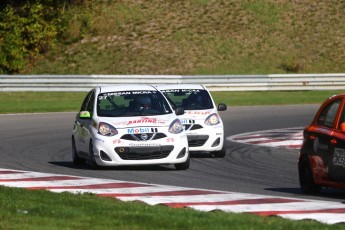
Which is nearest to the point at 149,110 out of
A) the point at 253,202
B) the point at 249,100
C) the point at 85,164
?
the point at 85,164

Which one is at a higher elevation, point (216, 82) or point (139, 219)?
point (139, 219)

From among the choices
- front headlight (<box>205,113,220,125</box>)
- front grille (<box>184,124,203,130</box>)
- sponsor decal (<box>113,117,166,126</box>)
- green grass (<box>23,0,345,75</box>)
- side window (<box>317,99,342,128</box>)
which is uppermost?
side window (<box>317,99,342,128</box>)

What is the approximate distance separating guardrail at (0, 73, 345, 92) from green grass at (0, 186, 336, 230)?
29563 millimetres

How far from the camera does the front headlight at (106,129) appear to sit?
62.2 ft

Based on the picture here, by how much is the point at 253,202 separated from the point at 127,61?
38185mm

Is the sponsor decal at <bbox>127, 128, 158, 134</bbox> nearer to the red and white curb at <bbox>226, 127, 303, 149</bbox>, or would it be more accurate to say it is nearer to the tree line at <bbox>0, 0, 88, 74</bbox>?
the red and white curb at <bbox>226, 127, 303, 149</bbox>

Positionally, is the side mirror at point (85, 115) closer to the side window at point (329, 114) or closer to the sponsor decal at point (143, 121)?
the sponsor decal at point (143, 121)

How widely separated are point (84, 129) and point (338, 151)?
695cm

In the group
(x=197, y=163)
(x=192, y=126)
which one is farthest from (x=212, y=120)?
(x=197, y=163)

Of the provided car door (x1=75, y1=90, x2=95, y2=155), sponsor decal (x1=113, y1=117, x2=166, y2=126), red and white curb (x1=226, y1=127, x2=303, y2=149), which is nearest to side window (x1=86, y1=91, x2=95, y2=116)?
car door (x1=75, y1=90, x2=95, y2=155)

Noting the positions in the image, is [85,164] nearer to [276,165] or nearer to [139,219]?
[276,165]

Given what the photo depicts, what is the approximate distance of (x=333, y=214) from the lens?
1197cm

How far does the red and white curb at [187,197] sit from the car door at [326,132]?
3.25 ft

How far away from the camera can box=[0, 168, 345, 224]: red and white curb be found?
482 inches
